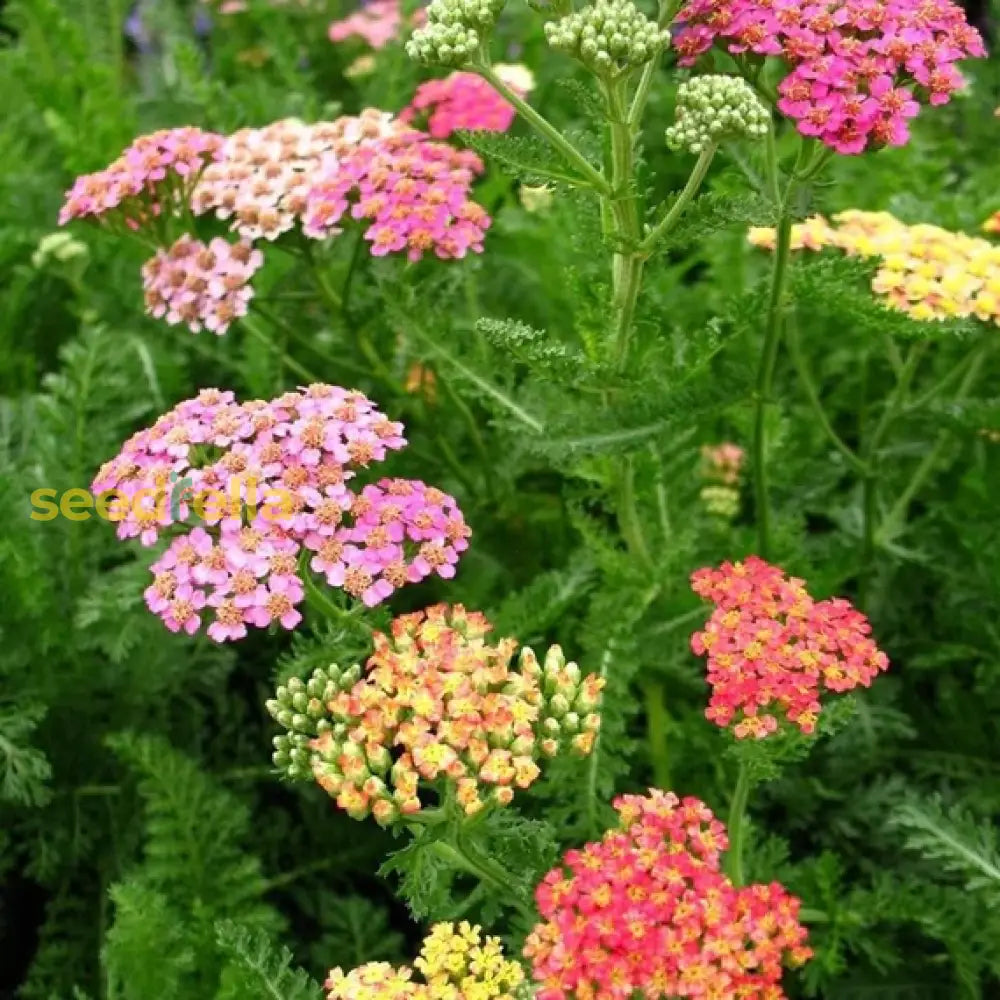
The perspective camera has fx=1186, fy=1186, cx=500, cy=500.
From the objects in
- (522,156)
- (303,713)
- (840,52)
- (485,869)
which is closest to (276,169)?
(522,156)

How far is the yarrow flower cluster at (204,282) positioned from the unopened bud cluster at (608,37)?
90 cm

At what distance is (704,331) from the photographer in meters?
1.92

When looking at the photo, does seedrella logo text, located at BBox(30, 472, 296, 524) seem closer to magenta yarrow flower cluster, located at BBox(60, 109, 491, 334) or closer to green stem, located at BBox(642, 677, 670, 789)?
magenta yarrow flower cluster, located at BBox(60, 109, 491, 334)

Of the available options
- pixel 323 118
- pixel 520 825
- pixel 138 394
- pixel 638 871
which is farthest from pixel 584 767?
pixel 323 118

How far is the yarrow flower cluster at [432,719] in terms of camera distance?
4.62 ft

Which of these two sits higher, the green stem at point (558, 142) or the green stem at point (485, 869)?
the green stem at point (558, 142)

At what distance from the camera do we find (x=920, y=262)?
219 cm

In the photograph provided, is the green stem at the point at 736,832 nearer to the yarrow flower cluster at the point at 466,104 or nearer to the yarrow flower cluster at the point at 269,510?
the yarrow flower cluster at the point at 269,510

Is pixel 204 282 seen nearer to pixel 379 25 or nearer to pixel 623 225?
pixel 623 225

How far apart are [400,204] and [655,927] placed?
1.37 meters

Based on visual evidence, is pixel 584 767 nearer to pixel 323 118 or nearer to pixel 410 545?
pixel 410 545

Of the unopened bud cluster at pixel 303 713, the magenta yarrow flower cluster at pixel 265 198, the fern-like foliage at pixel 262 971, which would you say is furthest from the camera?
the magenta yarrow flower cluster at pixel 265 198

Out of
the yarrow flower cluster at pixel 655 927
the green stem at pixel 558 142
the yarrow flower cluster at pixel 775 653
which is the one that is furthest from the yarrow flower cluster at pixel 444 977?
the green stem at pixel 558 142

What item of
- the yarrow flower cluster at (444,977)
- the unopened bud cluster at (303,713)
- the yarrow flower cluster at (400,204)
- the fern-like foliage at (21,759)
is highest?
the yarrow flower cluster at (400,204)
